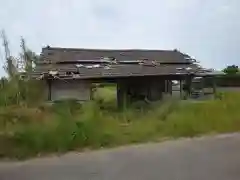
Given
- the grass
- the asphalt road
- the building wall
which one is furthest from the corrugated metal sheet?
the asphalt road

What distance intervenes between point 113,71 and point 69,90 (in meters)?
2.24

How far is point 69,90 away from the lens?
1609 centimetres

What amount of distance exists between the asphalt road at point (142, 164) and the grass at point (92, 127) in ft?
1.75

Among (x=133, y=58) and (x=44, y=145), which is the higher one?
(x=133, y=58)

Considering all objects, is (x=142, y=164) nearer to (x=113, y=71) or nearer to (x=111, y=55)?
(x=113, y=71)

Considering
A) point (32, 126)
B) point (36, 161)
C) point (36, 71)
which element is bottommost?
point (36, 161)

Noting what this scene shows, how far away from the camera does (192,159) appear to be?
7137 millimetres

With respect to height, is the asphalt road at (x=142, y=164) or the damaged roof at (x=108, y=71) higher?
the damaged roof at (x=108, y=71)

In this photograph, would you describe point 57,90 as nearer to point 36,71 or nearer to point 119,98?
point 36,71

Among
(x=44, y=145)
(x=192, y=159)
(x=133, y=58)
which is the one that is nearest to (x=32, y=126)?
(x=44, y=145)

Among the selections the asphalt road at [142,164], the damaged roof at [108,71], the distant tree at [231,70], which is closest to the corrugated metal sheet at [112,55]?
the damaged roof at [108,71]

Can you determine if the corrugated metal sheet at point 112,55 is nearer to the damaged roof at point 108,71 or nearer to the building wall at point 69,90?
the damaged roof at point 108,71

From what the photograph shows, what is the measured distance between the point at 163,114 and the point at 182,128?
1.15 metres

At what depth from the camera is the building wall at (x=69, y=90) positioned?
52.6ft
